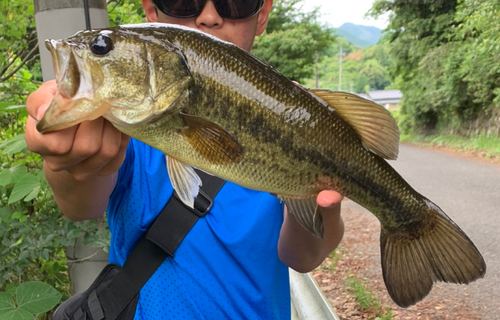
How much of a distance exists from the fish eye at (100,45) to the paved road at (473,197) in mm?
4235

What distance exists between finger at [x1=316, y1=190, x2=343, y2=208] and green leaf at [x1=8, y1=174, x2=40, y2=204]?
1.80m

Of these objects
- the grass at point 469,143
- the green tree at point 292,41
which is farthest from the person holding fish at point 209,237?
the green tree at point 292,41

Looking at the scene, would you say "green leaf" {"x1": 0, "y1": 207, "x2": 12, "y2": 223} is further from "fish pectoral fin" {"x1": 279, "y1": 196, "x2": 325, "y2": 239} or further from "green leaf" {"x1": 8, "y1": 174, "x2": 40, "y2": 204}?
"fish pectoral fin" {"x1": 279, "y1": 196, "x2": 325, "y2": 239}

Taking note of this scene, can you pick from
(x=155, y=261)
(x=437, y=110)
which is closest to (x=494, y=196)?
(x=155, y=261)

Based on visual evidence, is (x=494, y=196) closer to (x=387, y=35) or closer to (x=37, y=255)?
(x=37, y=255)

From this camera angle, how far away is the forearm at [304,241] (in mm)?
1837

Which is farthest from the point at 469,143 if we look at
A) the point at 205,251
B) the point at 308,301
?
the point at 205,251

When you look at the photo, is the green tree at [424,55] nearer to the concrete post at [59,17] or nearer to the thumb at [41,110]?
the concrete post at [59,17]

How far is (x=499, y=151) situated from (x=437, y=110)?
8.86 m

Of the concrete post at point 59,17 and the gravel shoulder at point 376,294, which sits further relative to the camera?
the gravel shoulder at point 376,294

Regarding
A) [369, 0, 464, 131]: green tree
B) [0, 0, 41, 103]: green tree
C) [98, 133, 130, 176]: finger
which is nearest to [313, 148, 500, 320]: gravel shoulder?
[98, 133, 130, 176]: finger

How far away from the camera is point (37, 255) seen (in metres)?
2.48

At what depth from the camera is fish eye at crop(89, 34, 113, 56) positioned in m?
1.25

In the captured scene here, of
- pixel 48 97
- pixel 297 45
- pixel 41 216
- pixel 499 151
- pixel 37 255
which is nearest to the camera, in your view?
pixel 48 97
